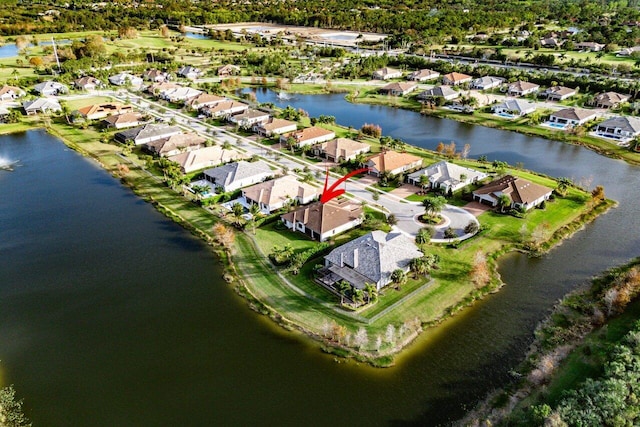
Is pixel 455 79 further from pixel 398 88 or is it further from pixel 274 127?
pixel 274 127

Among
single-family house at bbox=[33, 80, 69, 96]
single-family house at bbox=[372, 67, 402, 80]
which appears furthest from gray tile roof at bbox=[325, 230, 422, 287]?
single-family house at bbox=[33, 80, 69, 96]

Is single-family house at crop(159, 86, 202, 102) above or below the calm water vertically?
above

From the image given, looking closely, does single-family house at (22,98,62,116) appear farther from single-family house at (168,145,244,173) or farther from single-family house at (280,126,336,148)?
single-family house at (280,126,336,148)

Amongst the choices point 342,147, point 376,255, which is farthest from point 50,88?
point 376,255

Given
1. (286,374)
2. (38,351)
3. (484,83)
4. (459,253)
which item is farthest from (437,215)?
(484,83)

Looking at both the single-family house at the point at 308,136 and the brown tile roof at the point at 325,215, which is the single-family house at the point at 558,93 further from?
the brown tile roof at the point at 325,215

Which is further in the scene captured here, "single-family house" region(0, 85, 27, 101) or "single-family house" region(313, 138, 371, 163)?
"single-family house" region(0, 85, 27, 101)
